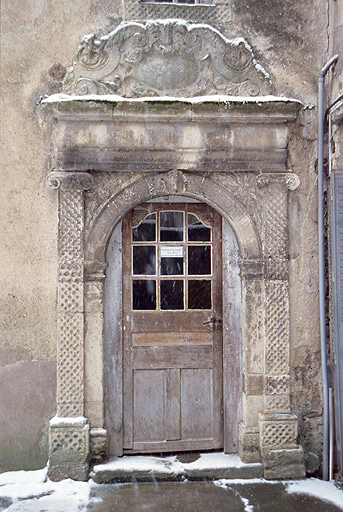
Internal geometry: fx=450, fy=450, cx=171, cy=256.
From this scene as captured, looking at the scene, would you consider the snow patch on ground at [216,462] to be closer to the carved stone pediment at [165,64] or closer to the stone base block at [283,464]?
the stone base block at [283,464]

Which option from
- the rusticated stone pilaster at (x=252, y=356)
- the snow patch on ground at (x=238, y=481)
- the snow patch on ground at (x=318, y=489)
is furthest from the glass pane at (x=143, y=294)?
the snow patch on ground at (x=318, y=489)

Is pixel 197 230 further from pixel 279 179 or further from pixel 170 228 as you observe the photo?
pixel 279 179

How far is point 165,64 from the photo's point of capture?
3.89m

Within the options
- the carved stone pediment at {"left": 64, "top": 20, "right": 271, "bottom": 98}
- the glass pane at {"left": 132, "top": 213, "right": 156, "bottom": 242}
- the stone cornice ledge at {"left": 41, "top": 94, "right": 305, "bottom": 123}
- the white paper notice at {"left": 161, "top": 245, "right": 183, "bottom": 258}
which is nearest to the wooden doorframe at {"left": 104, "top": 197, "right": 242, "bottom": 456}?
the glass pane at {"left": 132, "top": 213, "right": 156, "bottom": 242}

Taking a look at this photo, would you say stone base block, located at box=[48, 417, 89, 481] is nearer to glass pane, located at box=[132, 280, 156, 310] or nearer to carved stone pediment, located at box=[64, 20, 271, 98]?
glass pane, located at box=[132, 280, 156, 310]

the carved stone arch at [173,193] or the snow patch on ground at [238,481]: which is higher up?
the carved stone arch at [173,193]

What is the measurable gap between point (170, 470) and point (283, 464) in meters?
0.96

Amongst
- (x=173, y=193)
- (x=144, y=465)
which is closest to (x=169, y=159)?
A: (x=173, y=193)

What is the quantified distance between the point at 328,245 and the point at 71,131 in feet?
7.99

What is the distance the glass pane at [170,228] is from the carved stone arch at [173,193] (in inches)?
11.6

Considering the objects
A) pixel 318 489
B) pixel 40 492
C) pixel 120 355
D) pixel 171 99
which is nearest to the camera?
pixel 40 492

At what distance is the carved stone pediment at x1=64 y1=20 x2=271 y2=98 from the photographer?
12.6 ft

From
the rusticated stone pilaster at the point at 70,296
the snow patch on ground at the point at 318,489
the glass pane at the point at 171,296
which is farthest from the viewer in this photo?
the glass pane at the point at 171,296

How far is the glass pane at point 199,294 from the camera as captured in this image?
4148 millimetres
